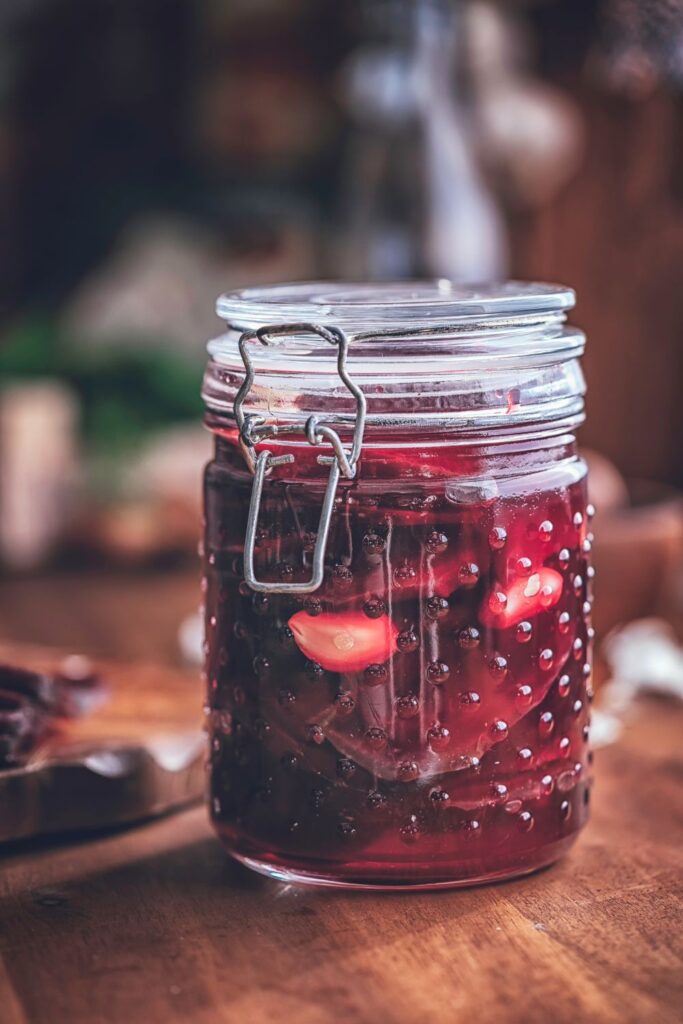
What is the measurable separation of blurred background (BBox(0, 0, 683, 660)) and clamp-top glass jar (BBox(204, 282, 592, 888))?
38 cm

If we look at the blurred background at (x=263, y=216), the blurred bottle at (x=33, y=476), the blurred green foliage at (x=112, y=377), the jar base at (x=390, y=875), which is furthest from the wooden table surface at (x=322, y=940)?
the blurred green foliage at (x=112, y=377)

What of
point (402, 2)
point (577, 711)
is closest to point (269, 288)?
point (577, 711)

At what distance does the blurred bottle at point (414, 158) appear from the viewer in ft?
4.90

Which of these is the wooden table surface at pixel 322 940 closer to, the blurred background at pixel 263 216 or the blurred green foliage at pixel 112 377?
the blurred background at pixel 263 216

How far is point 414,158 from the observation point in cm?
155

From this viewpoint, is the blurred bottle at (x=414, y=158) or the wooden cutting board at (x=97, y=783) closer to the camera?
the wooden cutting board at (x=97, y=783)

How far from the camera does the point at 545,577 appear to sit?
587mm

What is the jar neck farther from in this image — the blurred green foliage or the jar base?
the blurred green foliage

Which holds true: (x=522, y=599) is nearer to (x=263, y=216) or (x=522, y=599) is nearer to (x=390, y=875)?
(x=390, y=875)

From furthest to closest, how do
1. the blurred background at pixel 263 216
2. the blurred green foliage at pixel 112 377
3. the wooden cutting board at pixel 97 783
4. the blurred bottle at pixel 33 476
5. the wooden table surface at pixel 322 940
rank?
1. the blurred green foliage at pixel 112 377
2. the blurred bottle at pixel 33 476
3. the blurred background at pixel 263 216
4. the wooden cutting board at pixel 97 783
5. the wooden table surface at pixel 322 940

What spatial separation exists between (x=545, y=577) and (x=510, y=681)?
50 mm

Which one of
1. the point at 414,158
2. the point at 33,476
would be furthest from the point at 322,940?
the point at 414,158

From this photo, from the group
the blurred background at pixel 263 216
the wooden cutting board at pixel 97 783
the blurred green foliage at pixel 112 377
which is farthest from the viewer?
the blurred green foliage at pixel 112 377

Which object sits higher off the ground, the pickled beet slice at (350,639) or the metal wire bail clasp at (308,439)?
the metal wire bail clasp at (308,439)
